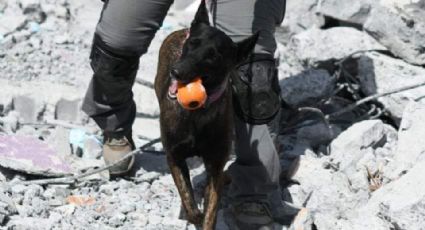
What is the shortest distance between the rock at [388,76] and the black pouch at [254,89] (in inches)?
57.8

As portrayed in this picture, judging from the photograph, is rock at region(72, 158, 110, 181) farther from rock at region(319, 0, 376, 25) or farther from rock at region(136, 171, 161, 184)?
rock at region(319, 0, 376, 25)

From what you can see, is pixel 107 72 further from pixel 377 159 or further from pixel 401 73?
pixel 401 73

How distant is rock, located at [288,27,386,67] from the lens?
6020mm

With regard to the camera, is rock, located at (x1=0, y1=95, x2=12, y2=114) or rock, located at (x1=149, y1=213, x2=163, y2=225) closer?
rock, located at (x1=149, y1=213, x2=163, y2=225)

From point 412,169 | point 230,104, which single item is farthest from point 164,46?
point 412,169

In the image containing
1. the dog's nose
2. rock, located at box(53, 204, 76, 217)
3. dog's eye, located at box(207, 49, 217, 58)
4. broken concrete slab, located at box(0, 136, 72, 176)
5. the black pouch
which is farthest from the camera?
broken concrete slab, located at box(0, 136, 72, 176)

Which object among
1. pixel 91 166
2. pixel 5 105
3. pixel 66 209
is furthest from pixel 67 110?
pixel 66 209

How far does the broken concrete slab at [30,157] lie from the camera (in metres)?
4.63

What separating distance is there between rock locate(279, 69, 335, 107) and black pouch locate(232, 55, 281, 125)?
132cm

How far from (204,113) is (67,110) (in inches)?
72.6

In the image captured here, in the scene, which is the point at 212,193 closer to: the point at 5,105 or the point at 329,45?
the point at 5,105

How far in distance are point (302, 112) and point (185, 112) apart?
1.72m

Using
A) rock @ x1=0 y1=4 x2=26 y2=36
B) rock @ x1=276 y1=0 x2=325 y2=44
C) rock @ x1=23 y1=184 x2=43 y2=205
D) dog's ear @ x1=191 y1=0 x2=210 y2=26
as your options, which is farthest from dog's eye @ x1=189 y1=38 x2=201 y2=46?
rock @ x1=276 y1=0 x2=325 y2=44

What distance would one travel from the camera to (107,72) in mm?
4465
